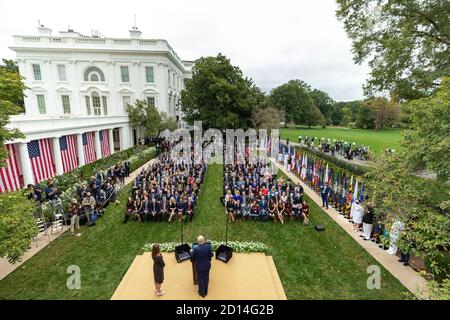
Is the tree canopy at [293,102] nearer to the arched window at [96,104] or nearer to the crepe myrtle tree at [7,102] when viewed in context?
the arched window at [96,104]

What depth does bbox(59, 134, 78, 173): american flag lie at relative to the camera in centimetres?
1951

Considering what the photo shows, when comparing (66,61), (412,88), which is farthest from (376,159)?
(66,61)

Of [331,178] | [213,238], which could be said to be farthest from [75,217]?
[331,178]

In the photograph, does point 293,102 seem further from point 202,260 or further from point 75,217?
point 202,260

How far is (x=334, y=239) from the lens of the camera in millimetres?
10297

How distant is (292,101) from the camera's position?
248 feet

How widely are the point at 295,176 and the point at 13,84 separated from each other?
19.4m

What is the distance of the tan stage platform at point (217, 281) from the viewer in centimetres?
666

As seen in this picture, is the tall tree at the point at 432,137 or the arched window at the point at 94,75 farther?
the arched window at the point at 94,75

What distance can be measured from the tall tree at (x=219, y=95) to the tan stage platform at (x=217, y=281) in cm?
2378

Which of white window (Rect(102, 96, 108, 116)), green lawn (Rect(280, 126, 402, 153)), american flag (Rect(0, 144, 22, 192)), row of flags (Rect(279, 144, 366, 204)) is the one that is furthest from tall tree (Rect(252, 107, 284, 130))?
american flag (Rect(0, 144, 22, 192))

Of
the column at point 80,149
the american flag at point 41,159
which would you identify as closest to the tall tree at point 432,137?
the american flag at point 41,159

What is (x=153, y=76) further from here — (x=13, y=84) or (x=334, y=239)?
(x=334, y=239)

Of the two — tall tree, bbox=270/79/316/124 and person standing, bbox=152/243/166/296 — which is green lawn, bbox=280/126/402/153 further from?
person standing, bbox=152/243/166/296
